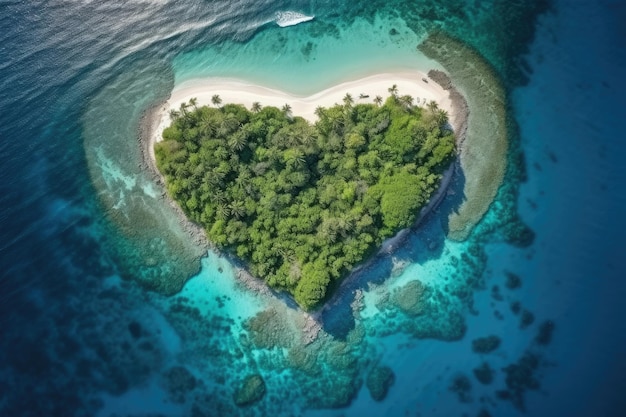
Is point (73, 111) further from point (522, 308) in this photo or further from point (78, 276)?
point (522, 308)

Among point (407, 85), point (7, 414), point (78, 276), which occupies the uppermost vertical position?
point (407, 85)

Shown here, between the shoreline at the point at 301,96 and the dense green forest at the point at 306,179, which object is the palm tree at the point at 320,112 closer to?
the dense green forest at the point at 306,179

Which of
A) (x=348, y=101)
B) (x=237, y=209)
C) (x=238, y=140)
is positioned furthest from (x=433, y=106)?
(x=237, y=209)

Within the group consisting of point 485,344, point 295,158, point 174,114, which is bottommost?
point 485,344

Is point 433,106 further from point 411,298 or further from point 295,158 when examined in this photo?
point 411,298

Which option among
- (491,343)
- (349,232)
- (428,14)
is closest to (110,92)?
(349,232)

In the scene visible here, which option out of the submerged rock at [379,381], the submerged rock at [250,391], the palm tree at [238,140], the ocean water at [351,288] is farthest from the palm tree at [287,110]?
the submerged rock at [379,381]

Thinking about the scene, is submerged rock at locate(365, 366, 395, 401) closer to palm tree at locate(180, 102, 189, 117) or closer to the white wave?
palm tree at locate(180, 102, 189, 117)
